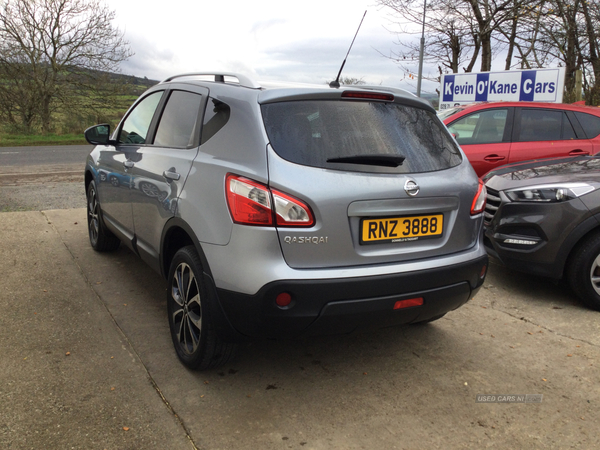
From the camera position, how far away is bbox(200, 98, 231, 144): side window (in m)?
3.03

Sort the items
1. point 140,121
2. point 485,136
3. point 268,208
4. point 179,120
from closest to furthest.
Result: 1. point 268,208
2. point 179,120
3. point 140,121
4. point 485,136

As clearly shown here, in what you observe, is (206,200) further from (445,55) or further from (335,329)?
(445,55)

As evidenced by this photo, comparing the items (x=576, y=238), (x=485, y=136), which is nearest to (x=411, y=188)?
(x=576, y=238)

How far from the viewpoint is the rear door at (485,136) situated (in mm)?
7047

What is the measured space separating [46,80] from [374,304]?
26.7 m

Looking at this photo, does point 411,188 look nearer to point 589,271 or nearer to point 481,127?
point 589,271

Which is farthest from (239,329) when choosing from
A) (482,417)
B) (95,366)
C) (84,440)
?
(482,417)

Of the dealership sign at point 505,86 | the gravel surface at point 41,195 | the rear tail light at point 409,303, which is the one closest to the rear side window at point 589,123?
the dealership sign at point 505,86

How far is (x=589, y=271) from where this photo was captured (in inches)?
169

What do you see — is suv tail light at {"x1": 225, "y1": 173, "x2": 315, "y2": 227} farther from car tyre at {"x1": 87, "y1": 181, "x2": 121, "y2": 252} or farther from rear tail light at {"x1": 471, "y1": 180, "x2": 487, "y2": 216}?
car tyre at {"x1": 87, "y1": 181, "x2": 121, "y2": 252}

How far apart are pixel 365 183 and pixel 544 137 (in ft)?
17.4

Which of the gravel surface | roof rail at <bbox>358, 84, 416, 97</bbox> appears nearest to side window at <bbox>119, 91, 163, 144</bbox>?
roof rail at <bbox>358, 84, 416, 97</bbox>

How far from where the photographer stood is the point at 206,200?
2861 millimetres

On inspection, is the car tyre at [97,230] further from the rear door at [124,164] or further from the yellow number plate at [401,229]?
the yellow number plate at [401,229]
